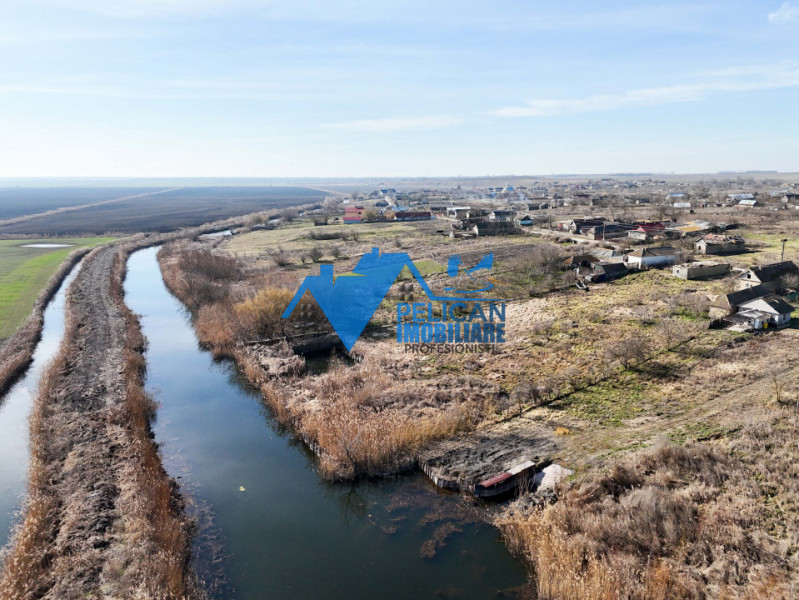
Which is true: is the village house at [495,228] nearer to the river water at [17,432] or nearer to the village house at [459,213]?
the village house at [459,213]

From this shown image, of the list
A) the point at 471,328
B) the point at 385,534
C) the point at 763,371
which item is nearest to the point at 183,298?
the point at 471,328

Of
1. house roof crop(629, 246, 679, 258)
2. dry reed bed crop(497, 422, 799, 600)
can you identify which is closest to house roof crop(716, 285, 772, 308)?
house roof crop(629, 246, 679, 258)

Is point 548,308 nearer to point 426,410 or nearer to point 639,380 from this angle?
point 639,380

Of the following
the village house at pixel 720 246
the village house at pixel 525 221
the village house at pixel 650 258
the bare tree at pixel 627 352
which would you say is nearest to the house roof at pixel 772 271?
the village house at pixel 650 258

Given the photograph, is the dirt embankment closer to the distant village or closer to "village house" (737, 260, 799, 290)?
the distant village

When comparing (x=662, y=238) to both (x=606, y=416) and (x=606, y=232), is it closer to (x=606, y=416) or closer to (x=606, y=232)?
(x=606, y=232)

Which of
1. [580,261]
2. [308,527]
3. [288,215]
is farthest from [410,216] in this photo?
[308,527]
